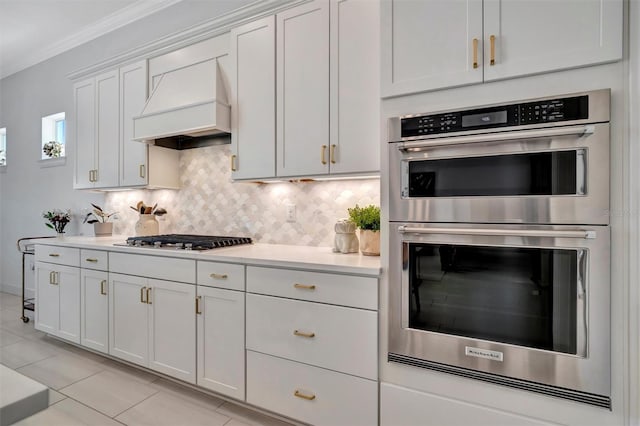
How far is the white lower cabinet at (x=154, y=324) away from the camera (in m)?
2.13

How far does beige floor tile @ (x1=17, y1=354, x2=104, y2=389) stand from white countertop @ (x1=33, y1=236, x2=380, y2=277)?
0.92 meters

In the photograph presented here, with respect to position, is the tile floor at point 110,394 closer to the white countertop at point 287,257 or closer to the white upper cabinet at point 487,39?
the white countertop at point 287,257

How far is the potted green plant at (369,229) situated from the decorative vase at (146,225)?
208cm

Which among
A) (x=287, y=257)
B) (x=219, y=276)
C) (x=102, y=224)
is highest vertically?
(x=102, y=224)

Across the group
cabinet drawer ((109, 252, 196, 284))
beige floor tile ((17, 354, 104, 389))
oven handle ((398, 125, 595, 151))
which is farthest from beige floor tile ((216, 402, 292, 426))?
oven handle ((398, 125, 595, 151))

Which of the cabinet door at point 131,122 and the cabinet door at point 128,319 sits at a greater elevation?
the cabinet door at point 131,122

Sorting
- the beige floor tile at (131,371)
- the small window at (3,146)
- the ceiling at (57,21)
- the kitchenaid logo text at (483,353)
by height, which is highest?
the ceiling at (57,21)

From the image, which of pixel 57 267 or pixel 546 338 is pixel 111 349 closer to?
pixel 57 267

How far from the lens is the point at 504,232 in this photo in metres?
1.33

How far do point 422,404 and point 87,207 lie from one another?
400 centimetres

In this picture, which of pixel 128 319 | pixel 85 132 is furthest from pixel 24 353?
pixel 85 132

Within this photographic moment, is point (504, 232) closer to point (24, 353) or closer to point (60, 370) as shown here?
point (60, 370)

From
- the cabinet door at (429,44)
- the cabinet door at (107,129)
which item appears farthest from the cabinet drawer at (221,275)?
the cabinet door at (107,129)

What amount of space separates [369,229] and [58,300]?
2.80 metres
